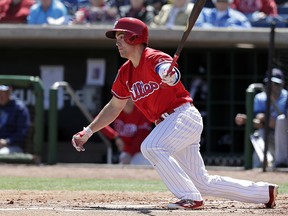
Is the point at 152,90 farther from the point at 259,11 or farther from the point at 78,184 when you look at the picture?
the point at 259,11

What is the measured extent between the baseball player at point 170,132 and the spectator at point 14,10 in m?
7.02

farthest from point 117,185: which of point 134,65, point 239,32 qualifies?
point 239,32

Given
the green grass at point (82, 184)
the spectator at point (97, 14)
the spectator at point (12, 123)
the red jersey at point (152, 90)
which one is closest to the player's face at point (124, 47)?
the red jersey at point (152, 90)

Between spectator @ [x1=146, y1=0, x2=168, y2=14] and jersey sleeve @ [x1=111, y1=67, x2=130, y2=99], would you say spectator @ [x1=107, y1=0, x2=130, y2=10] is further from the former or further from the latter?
jersey sleeve @ [x1=111, y1=67, x2=130, y2=99]

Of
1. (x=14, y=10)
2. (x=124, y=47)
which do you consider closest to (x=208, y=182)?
(x=124, y=47)

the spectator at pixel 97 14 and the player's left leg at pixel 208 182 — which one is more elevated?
the spectator at pixel 97 14

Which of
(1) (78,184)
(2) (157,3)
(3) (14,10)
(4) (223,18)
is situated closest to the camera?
(1) (78,184)

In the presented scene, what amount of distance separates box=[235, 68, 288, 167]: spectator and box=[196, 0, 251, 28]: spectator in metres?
1.59

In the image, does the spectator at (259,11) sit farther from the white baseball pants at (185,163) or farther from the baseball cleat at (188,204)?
the baseball cleat at (188,204)

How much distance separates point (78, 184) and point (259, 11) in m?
5.17

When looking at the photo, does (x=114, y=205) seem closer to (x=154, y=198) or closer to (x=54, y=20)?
(x=154, y=198)

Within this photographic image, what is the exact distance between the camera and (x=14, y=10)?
42.5ft

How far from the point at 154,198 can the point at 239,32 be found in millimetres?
5253

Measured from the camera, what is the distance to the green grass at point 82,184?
26.7 ft
